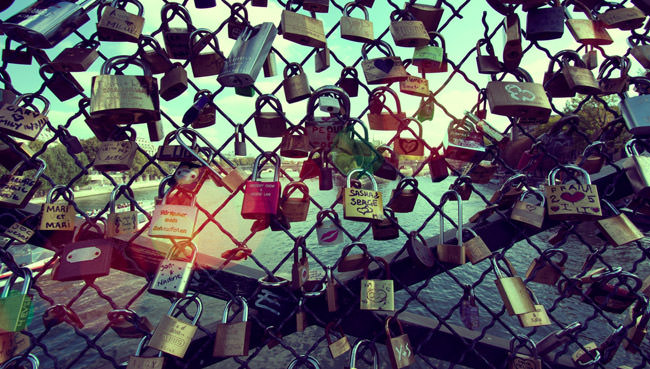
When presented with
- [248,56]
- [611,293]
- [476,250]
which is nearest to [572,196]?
→ [476,250]

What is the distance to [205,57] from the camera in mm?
1285

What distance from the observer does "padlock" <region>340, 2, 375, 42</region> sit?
4.20 ft

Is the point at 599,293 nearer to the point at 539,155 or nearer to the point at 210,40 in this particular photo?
the point at 539,155

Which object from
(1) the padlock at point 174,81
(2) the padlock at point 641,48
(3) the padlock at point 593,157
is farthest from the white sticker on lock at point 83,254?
(2) the padlock at point 641,48

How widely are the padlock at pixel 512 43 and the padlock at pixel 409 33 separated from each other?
32 centimetres

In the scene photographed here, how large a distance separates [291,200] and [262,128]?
0.31m

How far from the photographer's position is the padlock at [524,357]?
1.40m

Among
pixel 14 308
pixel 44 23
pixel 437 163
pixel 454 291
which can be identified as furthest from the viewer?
pixel 454 291

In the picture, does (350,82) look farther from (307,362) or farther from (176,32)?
(307,362)

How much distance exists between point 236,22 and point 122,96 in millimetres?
507

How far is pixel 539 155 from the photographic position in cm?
145

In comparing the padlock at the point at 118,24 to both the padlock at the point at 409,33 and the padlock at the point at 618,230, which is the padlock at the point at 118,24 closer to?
the padlock at the point at 409,33

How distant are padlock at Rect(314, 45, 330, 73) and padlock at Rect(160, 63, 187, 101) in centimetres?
50

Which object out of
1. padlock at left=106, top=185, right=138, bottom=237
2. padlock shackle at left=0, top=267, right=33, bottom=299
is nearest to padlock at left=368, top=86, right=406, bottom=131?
padlock at left=106, top=185, right=138, bottom=237
